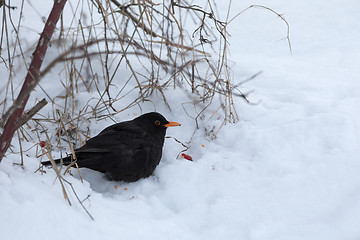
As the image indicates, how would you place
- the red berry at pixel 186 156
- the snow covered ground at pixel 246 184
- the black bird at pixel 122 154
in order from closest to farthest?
the snow covered ground at pixel 246 184 < the black bird at pixel 122 154 < the red berry at pixel 186 156

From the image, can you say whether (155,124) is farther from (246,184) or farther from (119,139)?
(246,184)

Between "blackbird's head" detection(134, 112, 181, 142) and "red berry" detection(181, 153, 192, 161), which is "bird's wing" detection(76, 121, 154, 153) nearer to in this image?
"blackbird's head" detection(134, 112, 181, 142)

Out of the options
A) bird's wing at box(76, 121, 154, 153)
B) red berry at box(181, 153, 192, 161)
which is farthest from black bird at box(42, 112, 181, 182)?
red berry at box(181, 153, 192, 161)

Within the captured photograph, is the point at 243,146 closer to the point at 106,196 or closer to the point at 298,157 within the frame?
the point at 298,157

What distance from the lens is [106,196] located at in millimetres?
2646

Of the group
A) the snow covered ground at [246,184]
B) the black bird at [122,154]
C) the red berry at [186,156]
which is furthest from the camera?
the red berry at [186,156]

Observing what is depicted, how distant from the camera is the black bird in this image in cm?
282

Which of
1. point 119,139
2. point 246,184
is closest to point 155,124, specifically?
point 119,139

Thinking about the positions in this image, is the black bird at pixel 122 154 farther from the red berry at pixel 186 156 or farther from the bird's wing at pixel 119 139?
the red berry at pixel 186 156

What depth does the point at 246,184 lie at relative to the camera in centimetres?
270

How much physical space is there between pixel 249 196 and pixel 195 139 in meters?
Result: 0.83

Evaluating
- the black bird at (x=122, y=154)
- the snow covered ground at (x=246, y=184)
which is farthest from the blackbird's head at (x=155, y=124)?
the snow covered ground at (x=246, y=184)

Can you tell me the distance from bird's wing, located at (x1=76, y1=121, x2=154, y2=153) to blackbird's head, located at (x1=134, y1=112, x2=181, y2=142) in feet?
0.22

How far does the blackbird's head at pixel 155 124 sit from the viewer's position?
3082mm
